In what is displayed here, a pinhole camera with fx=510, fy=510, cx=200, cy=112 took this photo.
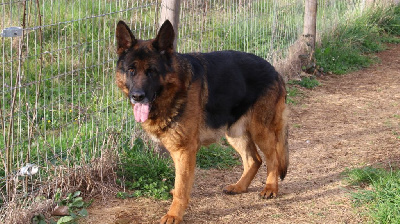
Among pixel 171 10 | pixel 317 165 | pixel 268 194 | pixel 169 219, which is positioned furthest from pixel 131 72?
pixel 317 165

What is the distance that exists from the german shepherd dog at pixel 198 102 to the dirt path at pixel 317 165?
0.25m

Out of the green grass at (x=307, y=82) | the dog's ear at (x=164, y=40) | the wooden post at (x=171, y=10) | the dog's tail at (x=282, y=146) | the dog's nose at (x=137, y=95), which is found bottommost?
the dog's tail at (x=282, y=146)

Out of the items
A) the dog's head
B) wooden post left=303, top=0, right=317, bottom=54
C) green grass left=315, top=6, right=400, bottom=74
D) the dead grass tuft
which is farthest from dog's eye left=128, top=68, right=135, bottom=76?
green grass left=315, top=6, right=400, bottom=74

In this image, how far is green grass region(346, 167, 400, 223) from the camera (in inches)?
173

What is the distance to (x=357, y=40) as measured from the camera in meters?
11.3

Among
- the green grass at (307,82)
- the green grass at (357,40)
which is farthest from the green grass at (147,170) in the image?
the green grass at (357,40)

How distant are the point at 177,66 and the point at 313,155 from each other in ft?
8.87

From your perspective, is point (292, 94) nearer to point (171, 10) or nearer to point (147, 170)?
point (171, 10)

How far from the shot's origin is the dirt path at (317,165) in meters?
4.91

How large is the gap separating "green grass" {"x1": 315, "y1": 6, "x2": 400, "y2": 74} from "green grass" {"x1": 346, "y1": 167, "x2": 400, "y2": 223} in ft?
16.0

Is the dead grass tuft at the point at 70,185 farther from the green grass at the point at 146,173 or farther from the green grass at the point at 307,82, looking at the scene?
the green grass at the point at 307,82

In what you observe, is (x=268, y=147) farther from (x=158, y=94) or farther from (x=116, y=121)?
(x=116, y=121)

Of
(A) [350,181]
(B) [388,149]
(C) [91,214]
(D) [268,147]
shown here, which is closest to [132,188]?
(C) [91,214]

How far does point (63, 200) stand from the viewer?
4.87m
